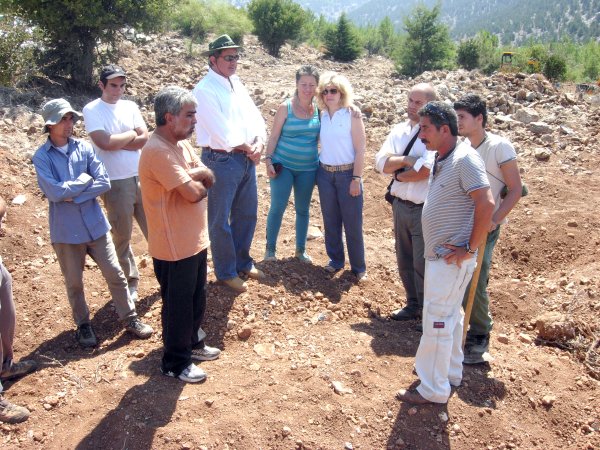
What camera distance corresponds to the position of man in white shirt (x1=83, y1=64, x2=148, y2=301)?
4.38 meters

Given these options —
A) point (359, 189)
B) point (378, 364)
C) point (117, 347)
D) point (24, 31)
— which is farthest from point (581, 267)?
point (24, 31)

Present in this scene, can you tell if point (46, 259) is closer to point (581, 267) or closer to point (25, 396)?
point (25, 396)

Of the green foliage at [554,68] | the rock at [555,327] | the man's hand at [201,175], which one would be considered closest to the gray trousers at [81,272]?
the man's hand at [201,175]

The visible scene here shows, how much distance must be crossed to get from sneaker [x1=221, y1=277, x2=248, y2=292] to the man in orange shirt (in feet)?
3.12

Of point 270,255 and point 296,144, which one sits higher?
point 296,144

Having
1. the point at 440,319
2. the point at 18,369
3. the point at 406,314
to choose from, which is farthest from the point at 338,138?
the point at 18,369

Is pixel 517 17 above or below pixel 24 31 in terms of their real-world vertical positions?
above

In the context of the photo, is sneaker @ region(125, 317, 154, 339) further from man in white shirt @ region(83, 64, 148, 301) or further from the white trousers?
the white trousers

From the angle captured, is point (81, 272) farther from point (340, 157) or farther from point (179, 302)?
point (340, 157)

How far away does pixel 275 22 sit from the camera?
25.4 meters

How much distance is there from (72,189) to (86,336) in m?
1.13

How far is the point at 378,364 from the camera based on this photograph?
3.77 meters

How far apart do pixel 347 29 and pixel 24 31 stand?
19.3 m

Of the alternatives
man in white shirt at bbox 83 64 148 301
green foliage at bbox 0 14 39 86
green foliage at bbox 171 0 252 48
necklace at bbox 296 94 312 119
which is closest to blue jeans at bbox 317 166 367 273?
necklace at bbox 296 94 312 119
